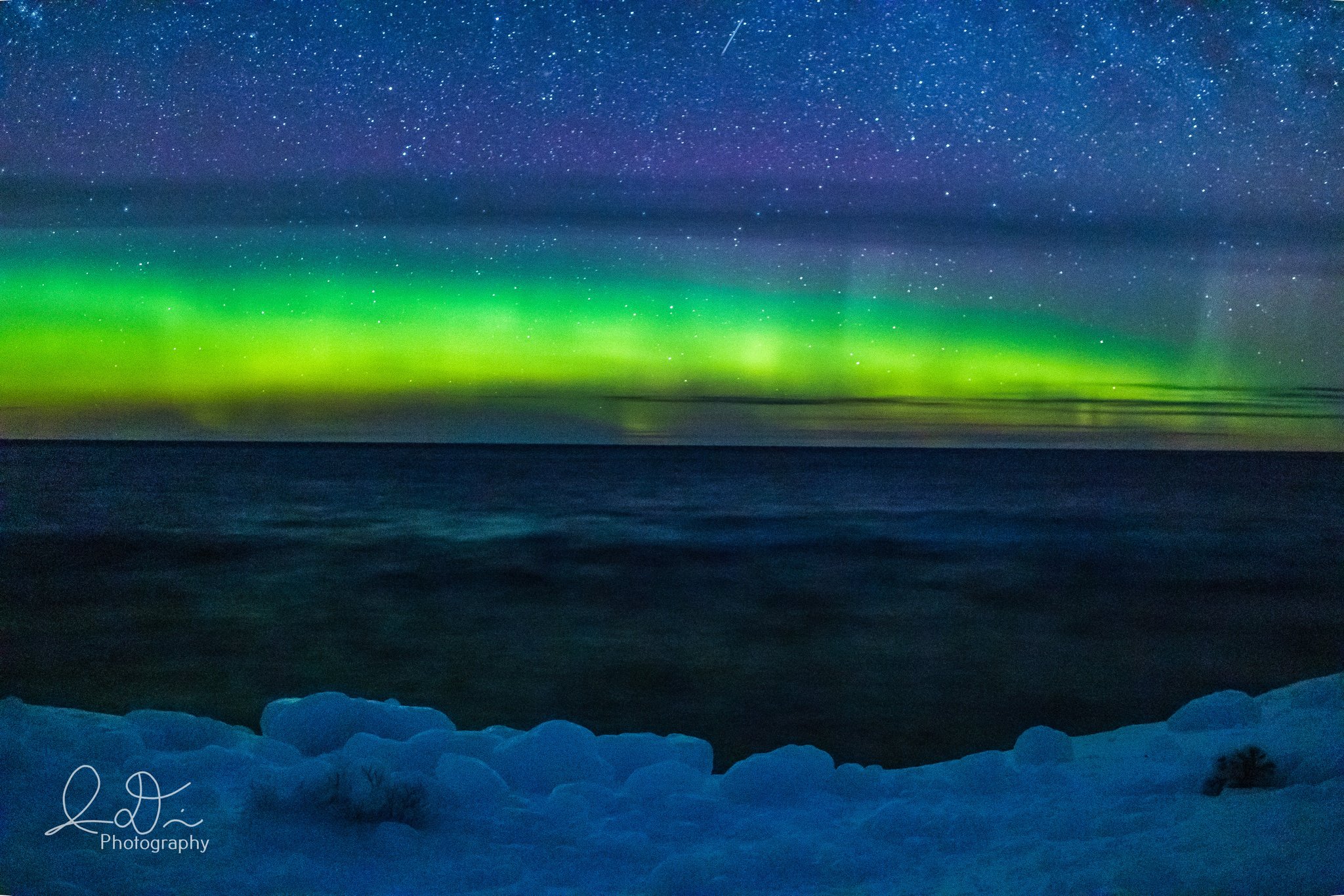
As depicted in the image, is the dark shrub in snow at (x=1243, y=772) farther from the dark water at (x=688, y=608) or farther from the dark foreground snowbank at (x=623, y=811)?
the dark water at (x=688, y=608)

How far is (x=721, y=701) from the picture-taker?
5.86 metres

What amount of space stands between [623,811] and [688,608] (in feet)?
22.3

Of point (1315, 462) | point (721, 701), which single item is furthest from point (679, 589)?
point (1315, 462)

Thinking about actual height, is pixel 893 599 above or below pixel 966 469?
below

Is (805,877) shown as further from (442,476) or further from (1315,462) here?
(1315,462)

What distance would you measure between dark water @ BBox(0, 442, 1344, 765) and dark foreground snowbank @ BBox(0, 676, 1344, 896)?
1613 mm

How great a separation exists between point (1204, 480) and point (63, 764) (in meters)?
35.9
